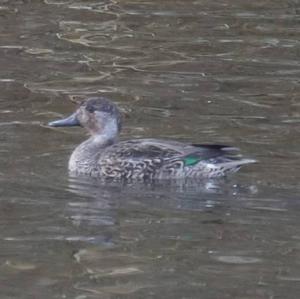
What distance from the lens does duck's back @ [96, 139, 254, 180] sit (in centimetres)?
1190

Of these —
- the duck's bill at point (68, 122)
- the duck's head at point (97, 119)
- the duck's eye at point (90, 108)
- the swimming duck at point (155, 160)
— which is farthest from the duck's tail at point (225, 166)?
the duck's bill at point (68, 122)

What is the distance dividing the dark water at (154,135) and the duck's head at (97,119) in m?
0.24

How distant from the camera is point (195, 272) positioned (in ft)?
29.9

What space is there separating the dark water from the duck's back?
0.16 metres

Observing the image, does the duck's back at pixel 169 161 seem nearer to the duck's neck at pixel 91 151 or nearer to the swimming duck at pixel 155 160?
the swimming duck at pixel 155 160

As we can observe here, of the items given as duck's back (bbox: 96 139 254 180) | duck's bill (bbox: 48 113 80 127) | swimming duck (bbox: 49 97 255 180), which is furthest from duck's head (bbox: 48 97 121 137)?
duck's back (bbox: 96 139 254 180)

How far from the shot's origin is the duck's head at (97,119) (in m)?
12.6

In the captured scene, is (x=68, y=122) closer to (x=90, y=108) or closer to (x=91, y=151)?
(x=90, y=108)

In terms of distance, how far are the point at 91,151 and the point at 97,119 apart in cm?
33

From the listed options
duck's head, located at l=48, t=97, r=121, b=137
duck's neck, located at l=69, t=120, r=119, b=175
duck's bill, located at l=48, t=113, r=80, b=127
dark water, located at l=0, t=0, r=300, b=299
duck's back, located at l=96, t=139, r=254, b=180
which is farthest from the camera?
duck's bill, located at l=48, t=113, r=80, b=127

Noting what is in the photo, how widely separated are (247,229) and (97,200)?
53.3 inches

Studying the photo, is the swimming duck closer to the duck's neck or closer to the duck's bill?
the duck's neck

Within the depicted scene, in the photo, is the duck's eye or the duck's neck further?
the duck's eye

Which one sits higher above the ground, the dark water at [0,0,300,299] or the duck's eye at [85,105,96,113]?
the duck's eye at [85,105,96,113]
